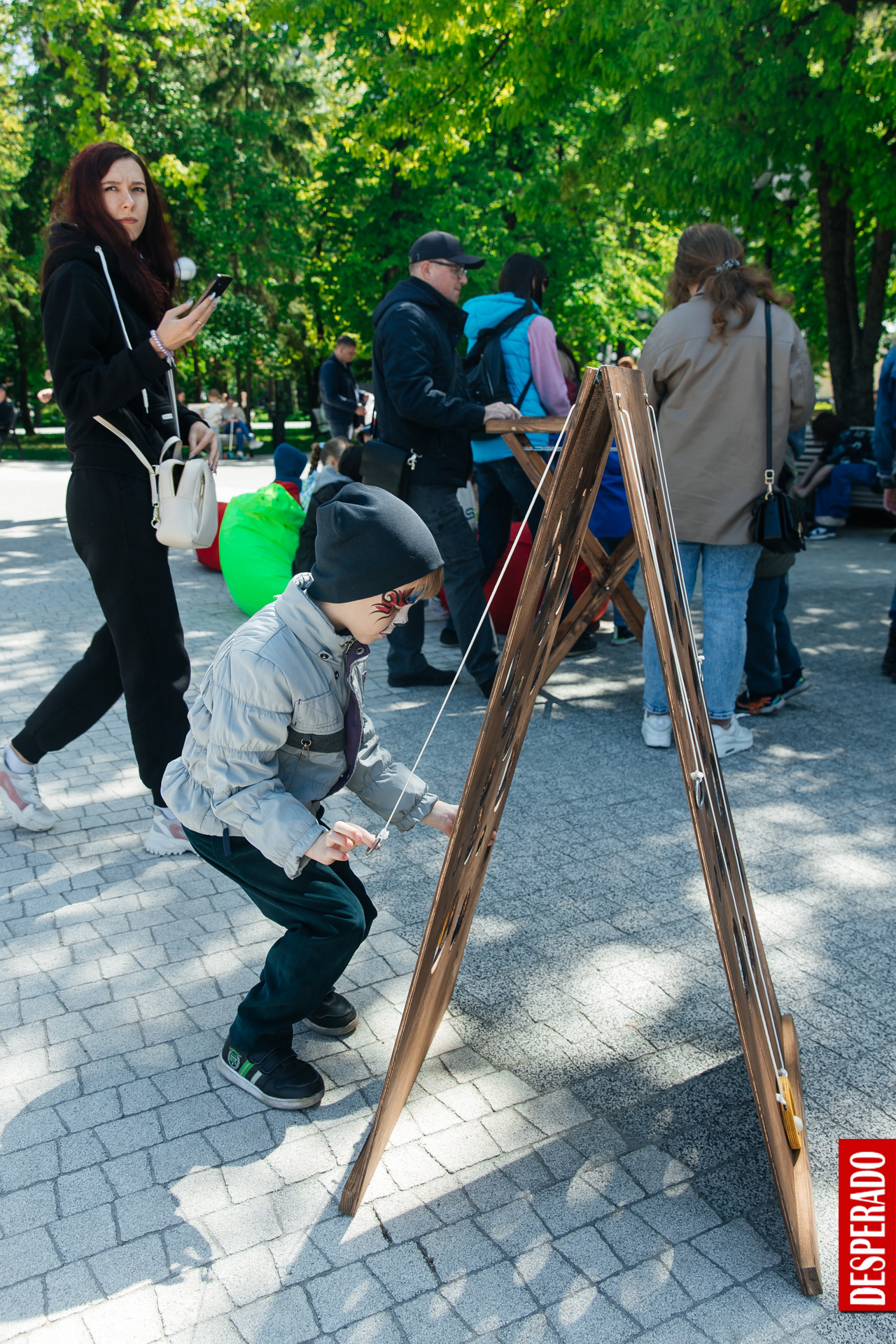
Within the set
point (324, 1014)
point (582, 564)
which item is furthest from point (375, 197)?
point (324, 1014)

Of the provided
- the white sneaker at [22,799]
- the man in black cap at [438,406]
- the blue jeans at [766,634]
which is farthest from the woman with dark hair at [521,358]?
the white sneaker at [22,799]

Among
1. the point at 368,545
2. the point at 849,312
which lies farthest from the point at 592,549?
the point at 849,312

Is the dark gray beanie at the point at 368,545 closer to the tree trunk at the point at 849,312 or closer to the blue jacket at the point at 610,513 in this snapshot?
the blue jacket at the point at 610,513

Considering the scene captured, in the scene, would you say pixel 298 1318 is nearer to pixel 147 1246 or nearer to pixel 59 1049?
pixel 147 1246

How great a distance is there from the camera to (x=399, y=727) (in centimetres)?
527

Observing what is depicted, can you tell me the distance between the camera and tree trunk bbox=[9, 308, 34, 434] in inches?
1116

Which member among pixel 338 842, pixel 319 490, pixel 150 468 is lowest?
pixel 338 842

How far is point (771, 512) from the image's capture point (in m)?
4.51

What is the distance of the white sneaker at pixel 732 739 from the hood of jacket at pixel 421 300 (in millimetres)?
2425

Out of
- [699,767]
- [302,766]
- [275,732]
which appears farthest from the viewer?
[302,766]

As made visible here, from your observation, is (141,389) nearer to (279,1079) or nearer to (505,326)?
(279,1079)

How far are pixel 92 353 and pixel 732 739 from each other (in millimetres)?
3146

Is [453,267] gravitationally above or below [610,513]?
above

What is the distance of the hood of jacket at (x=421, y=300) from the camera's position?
5324 millimetres
